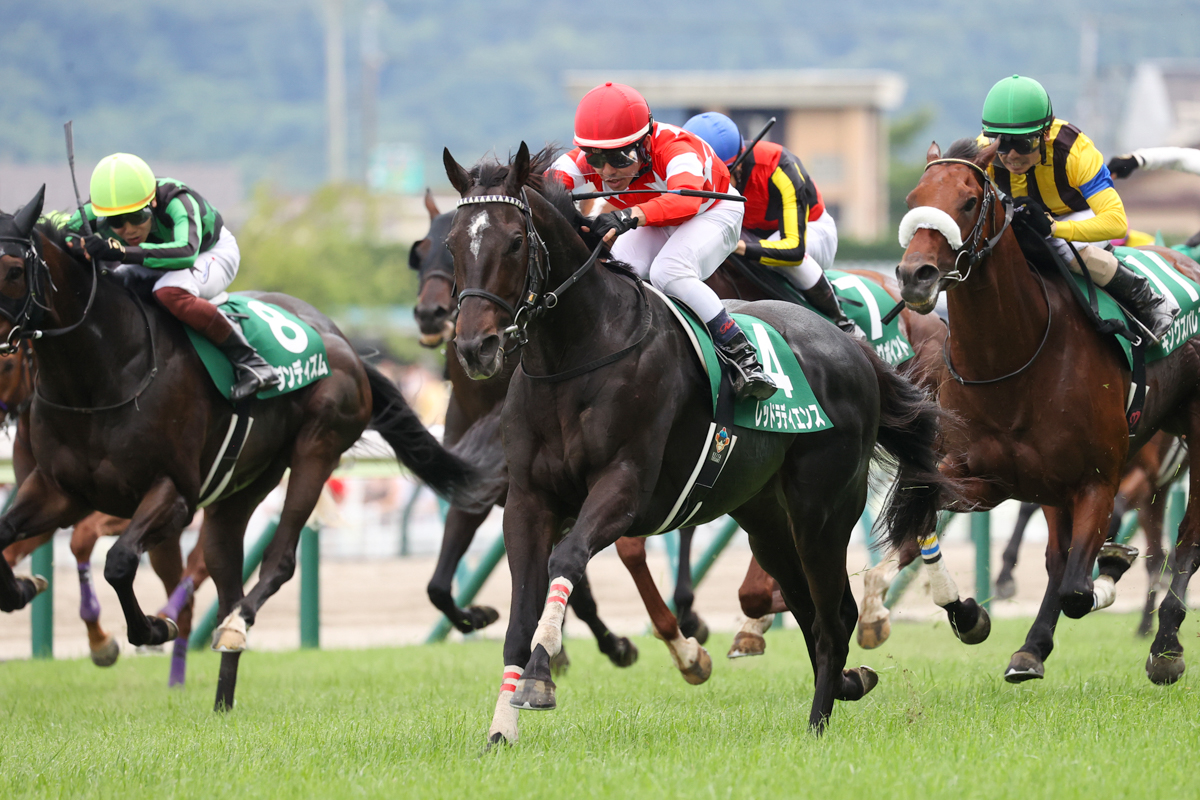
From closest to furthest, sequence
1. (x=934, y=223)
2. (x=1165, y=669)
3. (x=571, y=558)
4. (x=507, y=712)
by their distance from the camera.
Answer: (x=571, y=558)
(x=507, y=712)
(x=934, y=223)
(x=1165, y=669)

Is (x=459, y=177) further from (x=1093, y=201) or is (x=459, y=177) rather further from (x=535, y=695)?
(x=1093, y=201)

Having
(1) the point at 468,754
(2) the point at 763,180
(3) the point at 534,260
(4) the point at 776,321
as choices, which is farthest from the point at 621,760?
(2) the point at 763,180

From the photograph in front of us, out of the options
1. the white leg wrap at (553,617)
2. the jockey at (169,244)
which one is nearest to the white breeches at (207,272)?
the jockey at (169,244)

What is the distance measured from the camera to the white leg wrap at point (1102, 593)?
603 cm

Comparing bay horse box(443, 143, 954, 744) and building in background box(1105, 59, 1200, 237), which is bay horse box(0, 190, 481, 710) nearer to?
bay horse box(443, 143, 954, 744)

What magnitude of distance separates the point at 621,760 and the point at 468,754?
1.70 feet

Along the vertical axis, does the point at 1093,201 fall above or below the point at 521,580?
above

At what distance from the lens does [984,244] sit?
621 centimetres

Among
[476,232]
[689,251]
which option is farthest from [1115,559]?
[476,232]

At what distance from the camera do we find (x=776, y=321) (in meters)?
5.96

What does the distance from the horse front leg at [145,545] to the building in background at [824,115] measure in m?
57.6

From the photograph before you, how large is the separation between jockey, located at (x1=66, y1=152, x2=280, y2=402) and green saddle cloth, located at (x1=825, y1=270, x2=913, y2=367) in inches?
123

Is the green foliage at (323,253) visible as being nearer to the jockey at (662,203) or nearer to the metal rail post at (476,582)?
the metal rail post at (476,582)

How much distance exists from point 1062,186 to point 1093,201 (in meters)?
0.22
